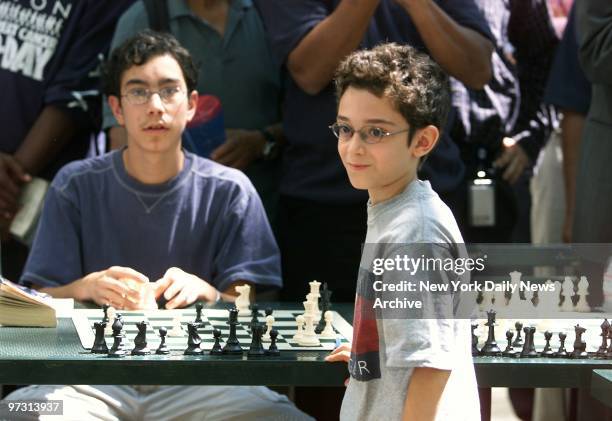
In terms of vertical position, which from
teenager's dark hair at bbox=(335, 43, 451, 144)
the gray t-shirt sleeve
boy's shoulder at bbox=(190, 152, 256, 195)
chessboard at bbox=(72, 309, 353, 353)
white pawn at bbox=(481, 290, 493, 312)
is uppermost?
teenager's dark hair at bbox=(335, 43, 451, 144)

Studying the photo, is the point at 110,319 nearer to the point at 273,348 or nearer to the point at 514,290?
the point at 273,348

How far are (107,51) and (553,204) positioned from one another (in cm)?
228

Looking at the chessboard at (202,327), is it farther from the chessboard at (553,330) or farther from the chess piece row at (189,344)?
the chessboard at (553,330)

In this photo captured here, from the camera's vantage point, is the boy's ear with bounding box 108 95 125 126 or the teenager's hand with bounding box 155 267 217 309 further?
the boy's ear with bounding box 108 95 125 126

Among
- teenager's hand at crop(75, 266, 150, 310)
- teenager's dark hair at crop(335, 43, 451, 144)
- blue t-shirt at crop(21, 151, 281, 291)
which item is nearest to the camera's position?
teenager's dark hair at crop(335, 43, 451, 144)

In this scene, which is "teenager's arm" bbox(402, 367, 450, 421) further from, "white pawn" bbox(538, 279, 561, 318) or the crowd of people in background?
the crowd of people in background

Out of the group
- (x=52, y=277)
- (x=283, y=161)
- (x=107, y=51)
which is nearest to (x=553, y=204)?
(x=283, y=161)

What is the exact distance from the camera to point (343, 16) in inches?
185

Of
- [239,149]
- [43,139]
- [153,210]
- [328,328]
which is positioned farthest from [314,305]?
[43,139]

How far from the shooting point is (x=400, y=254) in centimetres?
298

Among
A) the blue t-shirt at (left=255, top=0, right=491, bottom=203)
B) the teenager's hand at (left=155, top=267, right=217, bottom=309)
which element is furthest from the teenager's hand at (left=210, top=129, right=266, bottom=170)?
the teenager's hand at (left=155, top=267, right=217, bottom=309)

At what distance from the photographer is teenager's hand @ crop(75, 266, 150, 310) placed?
411cm

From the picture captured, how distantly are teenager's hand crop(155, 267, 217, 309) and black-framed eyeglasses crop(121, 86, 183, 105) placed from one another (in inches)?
26.9

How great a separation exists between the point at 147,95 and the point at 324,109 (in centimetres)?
73
